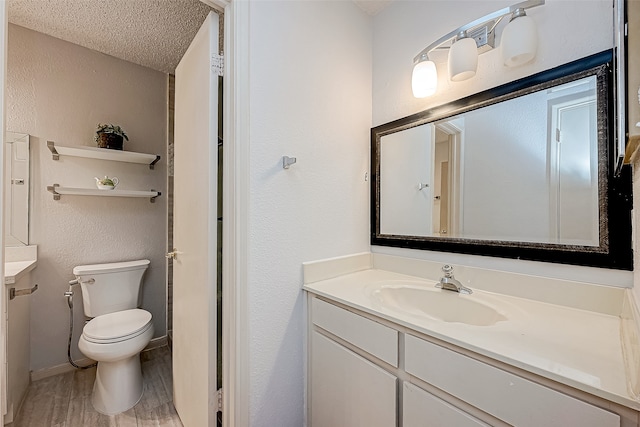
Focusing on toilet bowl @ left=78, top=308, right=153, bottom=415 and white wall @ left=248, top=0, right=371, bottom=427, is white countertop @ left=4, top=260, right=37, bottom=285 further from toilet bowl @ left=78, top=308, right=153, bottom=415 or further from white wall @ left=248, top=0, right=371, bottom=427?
white wall @ left=248, top=0, right=371, bottom=427

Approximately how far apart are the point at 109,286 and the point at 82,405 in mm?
697

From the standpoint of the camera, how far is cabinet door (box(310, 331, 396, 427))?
934 mm

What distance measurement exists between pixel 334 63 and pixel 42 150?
2022 mm

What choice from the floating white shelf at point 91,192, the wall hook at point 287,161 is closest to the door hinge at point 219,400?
the wall hook at point 287,161

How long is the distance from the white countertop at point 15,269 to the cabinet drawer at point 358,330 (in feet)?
Result: 4.61

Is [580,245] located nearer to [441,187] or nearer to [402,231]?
[441,187]

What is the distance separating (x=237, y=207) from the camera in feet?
3.59

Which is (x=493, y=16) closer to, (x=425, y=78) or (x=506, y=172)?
(x=425, y=78)

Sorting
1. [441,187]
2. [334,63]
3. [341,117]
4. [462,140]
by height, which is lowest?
[441,187]

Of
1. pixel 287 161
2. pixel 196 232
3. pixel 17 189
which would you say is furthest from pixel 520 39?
pixel 17 189

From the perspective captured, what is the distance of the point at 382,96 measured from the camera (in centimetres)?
157

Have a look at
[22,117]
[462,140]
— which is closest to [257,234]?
[462,140]

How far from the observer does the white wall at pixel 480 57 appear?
932 mm

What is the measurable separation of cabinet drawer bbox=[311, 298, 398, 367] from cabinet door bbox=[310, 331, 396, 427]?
5cm
